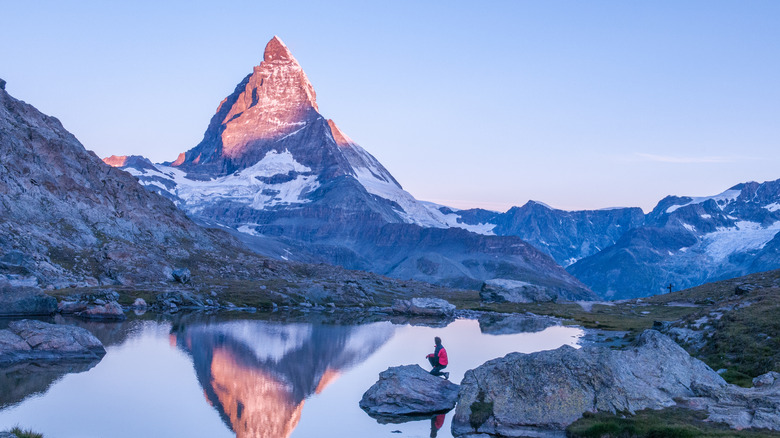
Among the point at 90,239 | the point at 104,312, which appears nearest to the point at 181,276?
the point at 90,239

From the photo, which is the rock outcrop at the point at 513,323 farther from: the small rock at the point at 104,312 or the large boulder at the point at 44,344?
the large boulder at the point at 44,344

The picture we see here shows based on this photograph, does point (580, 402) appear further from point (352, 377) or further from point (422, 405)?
point (352, 377)

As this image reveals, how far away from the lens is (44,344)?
51.1 meters

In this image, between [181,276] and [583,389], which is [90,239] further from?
[583,389]

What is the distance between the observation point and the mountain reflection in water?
127 ft

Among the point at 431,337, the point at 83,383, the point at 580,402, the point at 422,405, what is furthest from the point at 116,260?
the point at 580,402

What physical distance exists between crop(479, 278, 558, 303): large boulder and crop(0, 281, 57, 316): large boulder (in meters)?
109

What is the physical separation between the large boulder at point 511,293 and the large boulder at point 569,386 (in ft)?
423

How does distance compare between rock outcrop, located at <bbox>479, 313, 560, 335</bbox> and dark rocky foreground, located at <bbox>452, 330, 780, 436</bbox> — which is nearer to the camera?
dark rocky foreground, located at <bbox>452, 330, 780, 436</bbox>

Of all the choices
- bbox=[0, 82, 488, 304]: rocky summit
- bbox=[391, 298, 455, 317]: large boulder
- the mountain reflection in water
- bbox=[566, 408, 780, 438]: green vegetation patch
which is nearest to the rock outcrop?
bbox=[391, 298, 455, 317]: large boulder

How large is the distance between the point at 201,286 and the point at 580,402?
10249 cm

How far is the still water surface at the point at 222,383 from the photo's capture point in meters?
34.9

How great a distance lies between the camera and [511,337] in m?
88.0

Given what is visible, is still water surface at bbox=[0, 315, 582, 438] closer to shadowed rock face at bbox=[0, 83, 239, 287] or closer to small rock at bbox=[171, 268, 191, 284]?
shadowed rock face at bbox=[0, 83, 239, 287]
